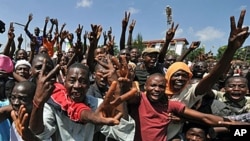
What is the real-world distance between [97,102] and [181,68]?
44.6 inches

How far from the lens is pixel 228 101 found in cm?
361

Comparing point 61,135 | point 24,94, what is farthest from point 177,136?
point 24,94

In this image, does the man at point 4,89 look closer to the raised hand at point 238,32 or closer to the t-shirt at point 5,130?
the t-shirt at point 5,130

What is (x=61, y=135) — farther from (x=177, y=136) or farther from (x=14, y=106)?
(x=177, y=136)

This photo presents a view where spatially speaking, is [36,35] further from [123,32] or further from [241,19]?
Result: [241,19]

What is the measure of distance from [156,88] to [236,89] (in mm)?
1103

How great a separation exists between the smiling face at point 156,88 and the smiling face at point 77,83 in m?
0.77

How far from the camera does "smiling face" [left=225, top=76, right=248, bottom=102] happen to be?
3.57 meters

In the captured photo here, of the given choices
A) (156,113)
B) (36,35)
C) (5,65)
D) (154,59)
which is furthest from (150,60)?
(36,35)

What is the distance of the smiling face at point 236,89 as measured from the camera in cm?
357

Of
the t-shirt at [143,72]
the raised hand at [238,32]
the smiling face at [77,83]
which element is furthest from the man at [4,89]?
the raised hand at [238,32]

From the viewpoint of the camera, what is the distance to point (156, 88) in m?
3.04

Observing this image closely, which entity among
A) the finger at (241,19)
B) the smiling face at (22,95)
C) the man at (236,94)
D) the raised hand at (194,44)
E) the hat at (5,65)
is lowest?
the man at (236,94)

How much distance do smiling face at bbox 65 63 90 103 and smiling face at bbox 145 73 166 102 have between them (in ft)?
2.53
